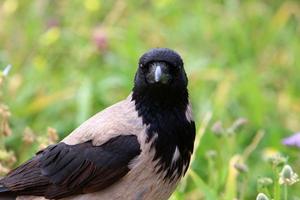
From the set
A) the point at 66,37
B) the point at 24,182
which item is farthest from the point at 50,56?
the point at 24,182

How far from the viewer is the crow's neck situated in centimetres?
374

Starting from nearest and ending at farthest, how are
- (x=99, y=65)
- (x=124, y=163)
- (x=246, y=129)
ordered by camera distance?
(x=124, y=163), (x=246, y=129), (x=99, y=65)

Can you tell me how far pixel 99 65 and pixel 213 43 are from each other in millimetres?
890

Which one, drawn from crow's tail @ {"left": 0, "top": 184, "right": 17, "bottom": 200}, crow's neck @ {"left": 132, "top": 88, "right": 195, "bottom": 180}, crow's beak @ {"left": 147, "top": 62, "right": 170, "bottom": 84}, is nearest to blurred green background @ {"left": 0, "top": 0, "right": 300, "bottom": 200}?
crow's neck @ {"left": 132, "top": 88, "right": 195, "bottom": 180}

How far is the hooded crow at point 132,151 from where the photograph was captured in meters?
3.72

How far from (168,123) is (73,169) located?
40cm

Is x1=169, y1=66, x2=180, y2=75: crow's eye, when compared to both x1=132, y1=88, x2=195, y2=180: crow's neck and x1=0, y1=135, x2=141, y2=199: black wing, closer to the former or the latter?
x1=132, y1=88, x2=195, y2=180: crow's neck

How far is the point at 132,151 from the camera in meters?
3.72

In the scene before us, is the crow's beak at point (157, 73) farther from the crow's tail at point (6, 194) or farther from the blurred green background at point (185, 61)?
the blurred green background at point (185, 61)

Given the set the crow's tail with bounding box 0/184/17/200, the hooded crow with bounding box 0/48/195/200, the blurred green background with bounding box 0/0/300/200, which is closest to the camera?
the hooded crow with bounding box 0/48/195/200

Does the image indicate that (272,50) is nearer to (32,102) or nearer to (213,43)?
(213,43)

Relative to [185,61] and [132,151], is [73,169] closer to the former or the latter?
[132,151]

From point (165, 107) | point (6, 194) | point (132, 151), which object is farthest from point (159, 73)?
point (6, 194)

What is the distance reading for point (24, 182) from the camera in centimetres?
387
